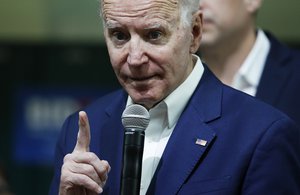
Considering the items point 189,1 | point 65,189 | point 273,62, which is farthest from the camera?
point 273,62

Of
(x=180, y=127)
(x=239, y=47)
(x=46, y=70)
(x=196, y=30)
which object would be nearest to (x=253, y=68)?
(x=239, y=47)

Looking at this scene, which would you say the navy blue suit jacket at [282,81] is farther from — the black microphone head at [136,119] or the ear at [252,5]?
the black microphone head at [136,119]

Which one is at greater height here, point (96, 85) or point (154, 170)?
point (154, 170)

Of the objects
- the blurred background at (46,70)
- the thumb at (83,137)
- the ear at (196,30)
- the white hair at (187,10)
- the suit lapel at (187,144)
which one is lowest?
the blurred background at (46,70)

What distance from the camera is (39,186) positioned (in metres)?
6.55

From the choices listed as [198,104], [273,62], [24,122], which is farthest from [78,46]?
[198,104]

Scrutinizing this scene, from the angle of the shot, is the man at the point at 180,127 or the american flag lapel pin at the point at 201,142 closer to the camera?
the man at the point at 180,127

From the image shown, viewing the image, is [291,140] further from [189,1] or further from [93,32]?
[93,32]

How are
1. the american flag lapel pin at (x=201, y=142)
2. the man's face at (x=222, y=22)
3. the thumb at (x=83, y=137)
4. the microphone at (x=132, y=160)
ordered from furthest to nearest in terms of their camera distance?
the man's face at (x=222, y=22), the american flag lapel pin at (x=201, y=142), the thumb at (x=83, y=137), the microphone at (x=132, y=160)

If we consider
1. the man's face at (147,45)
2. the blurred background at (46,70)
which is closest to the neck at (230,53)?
the man's face at (147,45)

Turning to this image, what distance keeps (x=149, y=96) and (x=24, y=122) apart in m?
4.30

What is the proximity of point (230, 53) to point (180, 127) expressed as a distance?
1.30 meters

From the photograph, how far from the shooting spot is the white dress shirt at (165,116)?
98.3 inches

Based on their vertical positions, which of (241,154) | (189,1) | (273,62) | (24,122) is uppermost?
(189,1)
